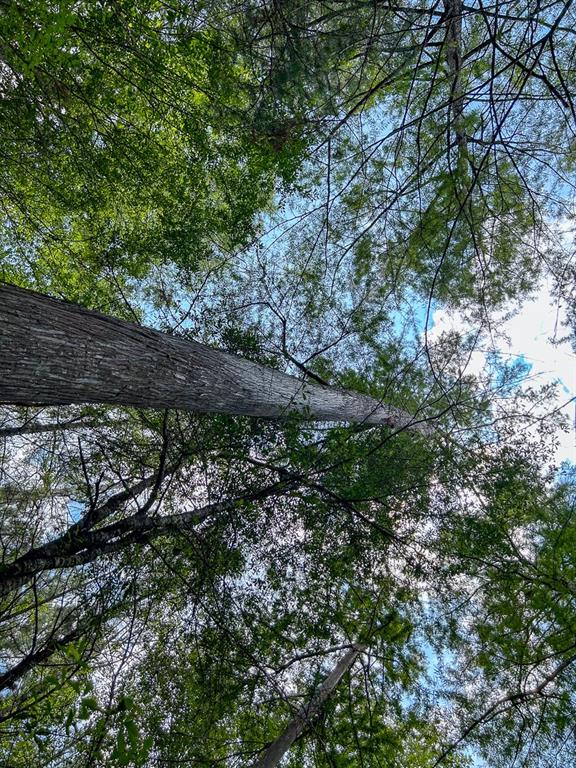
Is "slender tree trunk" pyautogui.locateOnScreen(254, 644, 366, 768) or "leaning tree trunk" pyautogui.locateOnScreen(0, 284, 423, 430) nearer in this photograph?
"leaning tree trunk" pyautogui.locateOnScreen(0, 284, 423, 430)

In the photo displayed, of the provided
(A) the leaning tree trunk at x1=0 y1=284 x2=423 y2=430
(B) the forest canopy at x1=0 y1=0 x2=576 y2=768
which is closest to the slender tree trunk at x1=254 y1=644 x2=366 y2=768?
(B) the forest canopy at x1=0 y1=0 x2=576 y2=768

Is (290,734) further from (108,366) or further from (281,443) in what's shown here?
(108,366)

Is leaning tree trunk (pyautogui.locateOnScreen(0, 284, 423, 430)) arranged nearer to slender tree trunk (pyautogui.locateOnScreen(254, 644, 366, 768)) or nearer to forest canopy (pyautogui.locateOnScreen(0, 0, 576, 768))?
forest canopy (pyautogui.locateOnScreen(0, 0, 576, 768))

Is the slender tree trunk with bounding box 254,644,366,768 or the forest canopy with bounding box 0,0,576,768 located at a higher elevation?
the forest canopy with bounding box 0,0,576,768

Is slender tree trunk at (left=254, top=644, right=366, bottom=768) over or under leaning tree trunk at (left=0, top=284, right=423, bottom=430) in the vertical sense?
under

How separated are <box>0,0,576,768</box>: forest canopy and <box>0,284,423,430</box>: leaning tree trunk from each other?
42 millimetres

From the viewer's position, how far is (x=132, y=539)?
3.82 m

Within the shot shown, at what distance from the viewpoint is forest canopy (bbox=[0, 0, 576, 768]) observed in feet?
12.0

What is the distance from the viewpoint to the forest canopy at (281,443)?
3.66m

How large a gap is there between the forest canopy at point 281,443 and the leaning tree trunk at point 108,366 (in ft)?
0.14

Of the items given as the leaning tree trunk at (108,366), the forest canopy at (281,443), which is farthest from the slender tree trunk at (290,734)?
the leaning tree trunk at (108,366)

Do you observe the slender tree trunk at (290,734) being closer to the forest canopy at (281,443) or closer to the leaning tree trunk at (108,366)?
the forest canopy at (281,443)

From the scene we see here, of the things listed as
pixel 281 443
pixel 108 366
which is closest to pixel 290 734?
pixel 281 443

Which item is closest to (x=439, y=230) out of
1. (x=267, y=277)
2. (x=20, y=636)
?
(x=267, y=277)
